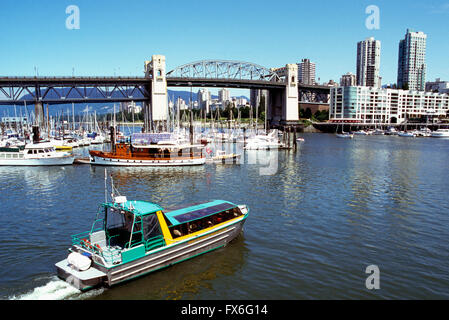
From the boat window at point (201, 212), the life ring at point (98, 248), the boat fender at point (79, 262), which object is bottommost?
the boat fender at point (79, 262)

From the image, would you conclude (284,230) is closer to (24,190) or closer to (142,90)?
(24,190)

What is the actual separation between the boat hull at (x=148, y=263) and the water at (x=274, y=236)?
1.08 feet

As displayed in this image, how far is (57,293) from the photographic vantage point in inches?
487

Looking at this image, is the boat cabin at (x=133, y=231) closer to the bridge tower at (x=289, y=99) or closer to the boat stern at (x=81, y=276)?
the boat stern at (x=81, y=276)

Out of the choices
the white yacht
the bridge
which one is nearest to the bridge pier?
the bridge

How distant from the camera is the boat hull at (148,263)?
1245 cm

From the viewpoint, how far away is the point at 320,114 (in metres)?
180

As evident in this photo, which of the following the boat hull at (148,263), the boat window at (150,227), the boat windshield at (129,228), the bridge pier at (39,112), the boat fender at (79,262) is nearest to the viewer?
the boat hull at (148,263)

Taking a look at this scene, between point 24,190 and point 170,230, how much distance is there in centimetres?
2132

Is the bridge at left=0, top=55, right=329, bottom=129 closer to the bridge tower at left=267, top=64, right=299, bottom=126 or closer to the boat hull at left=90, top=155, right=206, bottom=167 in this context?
the bridge tower at left=267, top=64, right=299, bottom=126

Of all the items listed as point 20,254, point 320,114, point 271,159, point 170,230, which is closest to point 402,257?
point 170,230

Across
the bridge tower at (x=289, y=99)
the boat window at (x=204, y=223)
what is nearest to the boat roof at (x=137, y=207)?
the boat window at (x=204, y=223)

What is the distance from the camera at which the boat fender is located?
1256 centimetres

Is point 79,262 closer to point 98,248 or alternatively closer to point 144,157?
point 98,248
